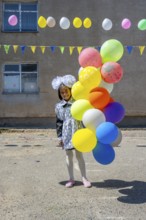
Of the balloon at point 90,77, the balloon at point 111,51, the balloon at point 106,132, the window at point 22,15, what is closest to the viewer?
the balloon at point 106,132

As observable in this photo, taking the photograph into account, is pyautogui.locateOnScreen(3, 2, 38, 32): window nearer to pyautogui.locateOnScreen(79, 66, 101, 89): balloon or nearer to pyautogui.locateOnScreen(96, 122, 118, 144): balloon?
pyautogui.locateOnScreen(79, 66, 101, 89): balloon

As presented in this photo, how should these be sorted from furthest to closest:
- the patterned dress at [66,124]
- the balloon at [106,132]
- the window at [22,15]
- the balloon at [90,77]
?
1. the window at [22,15]
2. the patterned dress at [66,124]
3. the balloon at [90,77]
4. the balloon at [106,132]

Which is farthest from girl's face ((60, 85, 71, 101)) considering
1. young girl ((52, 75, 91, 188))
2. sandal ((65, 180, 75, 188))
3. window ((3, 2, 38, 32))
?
window ((3, 2, 38, 32))

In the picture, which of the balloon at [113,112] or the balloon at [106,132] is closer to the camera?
the balloon at [106,132]

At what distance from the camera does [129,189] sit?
5.58 m

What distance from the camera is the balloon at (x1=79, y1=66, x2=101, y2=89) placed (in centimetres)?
493

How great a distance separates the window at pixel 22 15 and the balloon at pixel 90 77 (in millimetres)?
13294

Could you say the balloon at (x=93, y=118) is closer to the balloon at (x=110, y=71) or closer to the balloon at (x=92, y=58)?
the balloon at (x=110, y=71)

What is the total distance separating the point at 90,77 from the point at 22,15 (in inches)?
545

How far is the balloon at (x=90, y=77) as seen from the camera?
194 inches

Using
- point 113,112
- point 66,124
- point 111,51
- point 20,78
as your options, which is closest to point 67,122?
point 66,124

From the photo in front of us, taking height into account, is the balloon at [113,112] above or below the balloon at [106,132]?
above

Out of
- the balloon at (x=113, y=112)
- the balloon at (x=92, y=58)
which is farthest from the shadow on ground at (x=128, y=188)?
the balloon at (x=92, y=58)

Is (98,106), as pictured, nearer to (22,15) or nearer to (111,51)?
(111,51)
